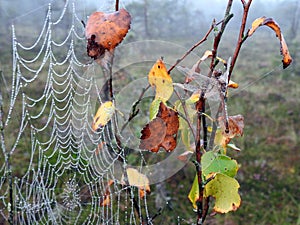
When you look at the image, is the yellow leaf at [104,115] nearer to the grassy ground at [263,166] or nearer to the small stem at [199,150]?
the small stem at [199,150]

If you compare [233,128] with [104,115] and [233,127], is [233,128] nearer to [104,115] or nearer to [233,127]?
[233,127]

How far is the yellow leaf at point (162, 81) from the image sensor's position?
0.74 m

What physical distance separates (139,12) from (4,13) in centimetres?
564

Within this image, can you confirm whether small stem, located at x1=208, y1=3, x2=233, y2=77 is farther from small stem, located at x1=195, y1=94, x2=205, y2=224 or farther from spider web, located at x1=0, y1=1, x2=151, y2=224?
spider web, located at x1=0, y1=1, x2=151, y2=224

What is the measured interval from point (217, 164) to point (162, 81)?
21cm

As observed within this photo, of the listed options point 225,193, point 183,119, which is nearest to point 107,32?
point 183,119

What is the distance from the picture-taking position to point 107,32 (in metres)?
0.69

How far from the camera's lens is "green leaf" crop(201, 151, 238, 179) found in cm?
78

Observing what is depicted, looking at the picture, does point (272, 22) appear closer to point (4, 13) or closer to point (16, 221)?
point (16, 221)

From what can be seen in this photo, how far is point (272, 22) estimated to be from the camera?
29.3 inches

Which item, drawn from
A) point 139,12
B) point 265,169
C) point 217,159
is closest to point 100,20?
point 217,159

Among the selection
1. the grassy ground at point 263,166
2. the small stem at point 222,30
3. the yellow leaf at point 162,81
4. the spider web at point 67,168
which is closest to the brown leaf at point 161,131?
the yellow leaf at point 162,81

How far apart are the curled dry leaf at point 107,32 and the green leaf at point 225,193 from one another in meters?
0.36

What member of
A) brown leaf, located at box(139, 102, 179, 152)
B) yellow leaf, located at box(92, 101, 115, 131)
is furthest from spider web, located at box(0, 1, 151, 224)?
brown leaf, located at box(139, 102, 179, 152)
